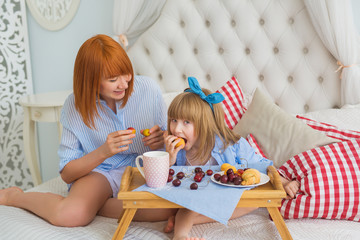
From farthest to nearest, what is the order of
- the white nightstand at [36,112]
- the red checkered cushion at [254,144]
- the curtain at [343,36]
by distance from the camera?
the white nightstand at [36,112] < the curtain at [343,36] < the red checkered cushion at [254,144]

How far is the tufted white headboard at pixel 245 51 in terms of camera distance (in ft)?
7.23

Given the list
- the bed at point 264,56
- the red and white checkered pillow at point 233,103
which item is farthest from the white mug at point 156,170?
the red and white checkered pillow at point 233,103

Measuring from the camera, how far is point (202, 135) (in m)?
1.57

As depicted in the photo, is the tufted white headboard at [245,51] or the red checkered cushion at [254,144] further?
the tufted white headboard at [245,51]

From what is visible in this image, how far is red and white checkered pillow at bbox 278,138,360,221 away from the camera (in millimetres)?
1427

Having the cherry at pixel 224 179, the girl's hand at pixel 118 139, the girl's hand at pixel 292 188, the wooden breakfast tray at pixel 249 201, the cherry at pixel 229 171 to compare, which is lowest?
the girl's hand at pixel 292 188

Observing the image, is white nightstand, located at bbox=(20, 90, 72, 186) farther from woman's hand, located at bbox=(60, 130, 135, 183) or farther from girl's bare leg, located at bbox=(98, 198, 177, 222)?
girl's bare leg, located at bbox=(98, 198, 177, 222)

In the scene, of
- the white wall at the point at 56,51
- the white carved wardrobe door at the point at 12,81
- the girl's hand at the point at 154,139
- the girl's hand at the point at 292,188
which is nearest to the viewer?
the girl's hand at the point at 292,188

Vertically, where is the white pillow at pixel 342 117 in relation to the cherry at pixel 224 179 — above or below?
above

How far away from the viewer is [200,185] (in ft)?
4.26

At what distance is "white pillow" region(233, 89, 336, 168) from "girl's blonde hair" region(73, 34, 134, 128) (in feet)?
2.30

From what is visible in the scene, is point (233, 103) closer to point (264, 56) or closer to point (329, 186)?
point (264, 56)

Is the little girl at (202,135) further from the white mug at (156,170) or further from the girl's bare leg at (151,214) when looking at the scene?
the white mug at (156,170)

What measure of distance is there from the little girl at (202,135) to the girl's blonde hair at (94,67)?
0.29 meters
